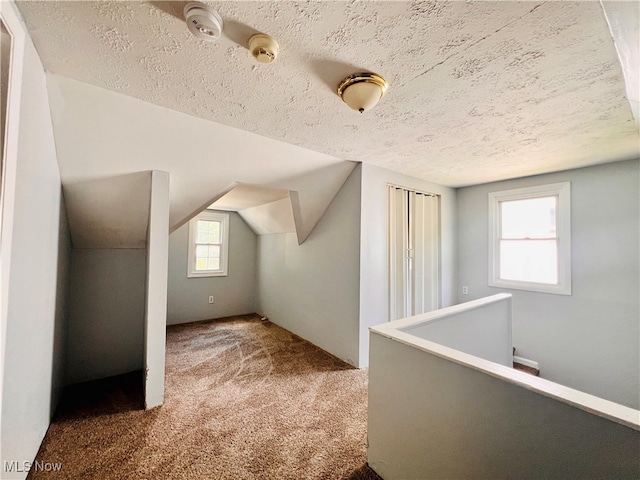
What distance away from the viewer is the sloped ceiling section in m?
1.62

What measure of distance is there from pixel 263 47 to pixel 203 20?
9.7 inches

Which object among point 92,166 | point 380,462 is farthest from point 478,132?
point 92,166

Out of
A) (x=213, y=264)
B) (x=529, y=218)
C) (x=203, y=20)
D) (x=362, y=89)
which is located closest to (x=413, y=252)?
(x=529, y=218)

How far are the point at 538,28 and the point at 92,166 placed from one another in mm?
2832

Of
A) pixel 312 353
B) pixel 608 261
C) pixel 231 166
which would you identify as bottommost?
pixel 312 353

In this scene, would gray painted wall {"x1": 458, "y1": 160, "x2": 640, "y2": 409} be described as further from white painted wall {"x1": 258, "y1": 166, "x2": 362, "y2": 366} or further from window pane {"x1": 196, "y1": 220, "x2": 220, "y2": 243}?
window pane {"x1": 196, "y1": 220, "x2": 220, "y2": 243}

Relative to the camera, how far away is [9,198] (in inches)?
38.9

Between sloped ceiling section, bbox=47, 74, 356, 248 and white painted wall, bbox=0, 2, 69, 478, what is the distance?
0.46 feet

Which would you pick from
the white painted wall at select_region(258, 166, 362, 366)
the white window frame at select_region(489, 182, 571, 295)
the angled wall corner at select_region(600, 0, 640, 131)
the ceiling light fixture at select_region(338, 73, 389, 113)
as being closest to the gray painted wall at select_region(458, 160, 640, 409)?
the white window frame at select_region(489, 182, 571, 295)

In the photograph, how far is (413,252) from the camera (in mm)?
3324

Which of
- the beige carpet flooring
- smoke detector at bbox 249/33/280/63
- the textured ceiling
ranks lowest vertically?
the beige carpet flooring

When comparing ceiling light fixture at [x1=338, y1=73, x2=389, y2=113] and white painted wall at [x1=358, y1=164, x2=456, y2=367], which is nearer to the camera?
ceiling light fixture at [x1=338, y1=73, x2=389, y2=113]

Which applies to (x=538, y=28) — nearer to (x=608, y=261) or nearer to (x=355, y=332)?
(x=355, y=332)

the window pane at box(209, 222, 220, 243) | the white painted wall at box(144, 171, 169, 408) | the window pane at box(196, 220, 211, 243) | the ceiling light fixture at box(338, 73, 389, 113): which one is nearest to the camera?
the ceiling light fixture at box(338, 73, 389, 113)
